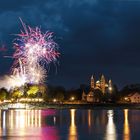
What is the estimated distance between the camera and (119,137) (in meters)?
49.6

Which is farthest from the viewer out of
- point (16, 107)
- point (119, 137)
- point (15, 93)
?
point (15, 93)

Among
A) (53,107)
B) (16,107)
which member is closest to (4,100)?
(53,107)

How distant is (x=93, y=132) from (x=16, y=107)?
286 ft

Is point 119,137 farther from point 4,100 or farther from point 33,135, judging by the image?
point 4,100

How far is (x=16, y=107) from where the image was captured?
5571 inches

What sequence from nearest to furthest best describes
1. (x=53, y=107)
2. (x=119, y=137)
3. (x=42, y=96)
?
(x=119, y=137) < (x=53, y=107) < (x=42, y=96)

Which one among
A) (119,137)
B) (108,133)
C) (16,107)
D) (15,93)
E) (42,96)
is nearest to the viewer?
(119,137)

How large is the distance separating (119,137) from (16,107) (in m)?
93.9

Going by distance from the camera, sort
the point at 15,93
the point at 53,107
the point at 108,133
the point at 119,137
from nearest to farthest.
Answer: the point at 119,137 < the point at 108,133 < the point at 53,107 < the point at 15,93

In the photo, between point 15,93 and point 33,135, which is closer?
point 33,135

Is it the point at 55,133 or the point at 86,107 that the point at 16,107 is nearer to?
the point at 86,107

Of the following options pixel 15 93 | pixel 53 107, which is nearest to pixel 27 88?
pixel 15 93

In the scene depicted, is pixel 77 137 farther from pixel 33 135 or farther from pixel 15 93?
pixel 15 93

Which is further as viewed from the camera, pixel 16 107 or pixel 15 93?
pixel 15 93
